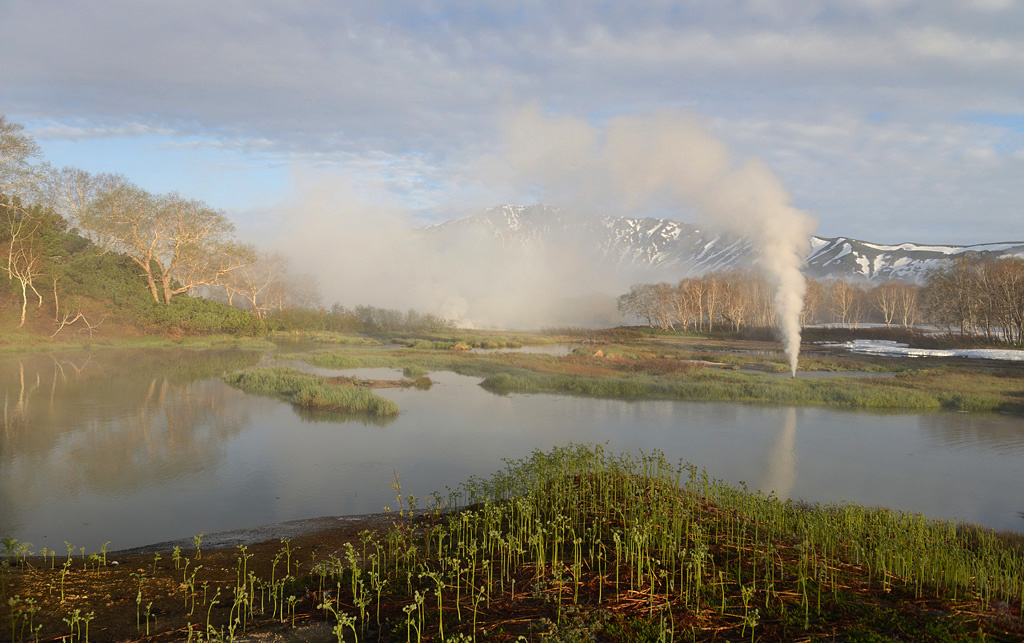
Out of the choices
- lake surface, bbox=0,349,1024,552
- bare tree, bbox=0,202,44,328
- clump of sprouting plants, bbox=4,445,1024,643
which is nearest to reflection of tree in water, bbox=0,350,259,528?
lake surface, bbox=0,349,1024,552

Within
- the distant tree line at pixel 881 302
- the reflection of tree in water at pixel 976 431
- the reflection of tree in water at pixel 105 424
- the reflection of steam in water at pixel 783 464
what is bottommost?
the reflection of steam in water at pixel 783 464

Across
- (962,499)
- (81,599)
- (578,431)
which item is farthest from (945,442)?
(81,599)

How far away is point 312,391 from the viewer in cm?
1797

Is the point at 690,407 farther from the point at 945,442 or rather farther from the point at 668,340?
the point at 668,340

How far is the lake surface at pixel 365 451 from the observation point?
331 inches

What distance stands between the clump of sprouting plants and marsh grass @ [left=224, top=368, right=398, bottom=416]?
32.7ft

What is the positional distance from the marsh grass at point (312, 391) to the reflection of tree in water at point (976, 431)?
14.6 meters

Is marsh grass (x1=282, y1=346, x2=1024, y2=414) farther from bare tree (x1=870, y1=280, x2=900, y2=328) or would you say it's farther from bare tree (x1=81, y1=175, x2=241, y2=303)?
bare tree (x1=870, y1=280, x2=900, y2=328)

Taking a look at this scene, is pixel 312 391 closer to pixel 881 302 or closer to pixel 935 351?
pixel 935 351

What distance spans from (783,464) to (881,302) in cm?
8487

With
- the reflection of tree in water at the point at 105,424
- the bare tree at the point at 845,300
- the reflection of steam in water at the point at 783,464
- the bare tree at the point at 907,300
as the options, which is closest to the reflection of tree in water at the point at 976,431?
the reflection of steam in water at the point at 783,464

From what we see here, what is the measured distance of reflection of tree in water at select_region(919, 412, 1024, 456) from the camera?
13.1 metres

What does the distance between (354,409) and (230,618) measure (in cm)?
1226

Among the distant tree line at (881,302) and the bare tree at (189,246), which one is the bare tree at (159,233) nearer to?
the bare tree at (189,246)
